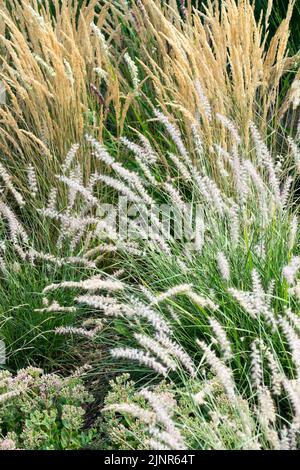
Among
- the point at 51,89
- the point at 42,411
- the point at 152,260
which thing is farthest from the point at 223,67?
the point at 42,411

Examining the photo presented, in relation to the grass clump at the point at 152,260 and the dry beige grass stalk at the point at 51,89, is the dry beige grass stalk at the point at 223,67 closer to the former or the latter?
the grass clump at the point at 152,260

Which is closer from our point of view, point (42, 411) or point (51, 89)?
point (42, 411)

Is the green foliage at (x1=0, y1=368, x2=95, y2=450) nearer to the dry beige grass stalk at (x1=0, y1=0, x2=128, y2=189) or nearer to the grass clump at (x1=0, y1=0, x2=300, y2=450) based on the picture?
the grass clump at (x1=0, y1=0, x2=300, y2=450)

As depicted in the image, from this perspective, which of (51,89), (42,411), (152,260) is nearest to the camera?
(42,411)

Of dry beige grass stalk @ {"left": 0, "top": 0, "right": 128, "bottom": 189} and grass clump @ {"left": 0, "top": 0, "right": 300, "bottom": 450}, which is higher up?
dry beige grass stalk @ {"left": 0, "top": 0, "right": 128, "bottom": 189}

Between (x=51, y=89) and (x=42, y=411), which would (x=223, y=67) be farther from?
(x=42, y=411)

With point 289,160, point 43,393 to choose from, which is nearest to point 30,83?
point 289,160

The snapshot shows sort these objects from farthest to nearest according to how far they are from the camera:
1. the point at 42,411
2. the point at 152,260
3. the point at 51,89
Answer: the point at 51,89, the point at 152,260, the point at 42,411

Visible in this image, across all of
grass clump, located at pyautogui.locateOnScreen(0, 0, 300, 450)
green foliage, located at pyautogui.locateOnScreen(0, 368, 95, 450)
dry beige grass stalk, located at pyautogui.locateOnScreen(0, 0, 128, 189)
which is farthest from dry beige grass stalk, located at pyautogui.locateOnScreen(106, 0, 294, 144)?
green foliage, located at pyautogui.locateOnScreen(0, 368, 95, 450)

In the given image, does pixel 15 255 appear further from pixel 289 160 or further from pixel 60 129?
pixel 289 160

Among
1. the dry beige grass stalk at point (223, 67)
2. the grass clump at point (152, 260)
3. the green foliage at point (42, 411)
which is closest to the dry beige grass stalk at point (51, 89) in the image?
the grass clump at point (152, 260)

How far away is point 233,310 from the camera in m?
2.79

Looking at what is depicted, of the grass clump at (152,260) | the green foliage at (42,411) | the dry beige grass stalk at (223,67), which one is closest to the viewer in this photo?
the grass clump at (152,260)

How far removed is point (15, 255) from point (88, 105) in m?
0.97
